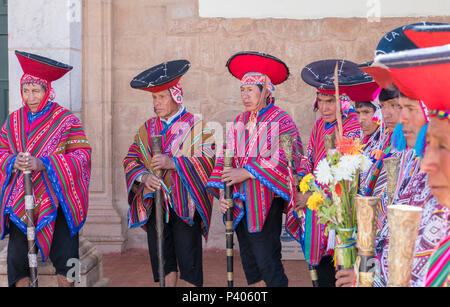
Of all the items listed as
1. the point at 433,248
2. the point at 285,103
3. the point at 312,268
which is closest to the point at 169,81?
the point at 312,268

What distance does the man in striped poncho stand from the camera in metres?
3.90

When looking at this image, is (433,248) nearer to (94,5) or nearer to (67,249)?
(67,249)

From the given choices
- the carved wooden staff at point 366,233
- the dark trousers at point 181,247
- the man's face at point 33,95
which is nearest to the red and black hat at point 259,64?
the dark trousers at point 181,247

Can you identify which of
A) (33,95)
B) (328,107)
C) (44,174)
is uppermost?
(33,95)

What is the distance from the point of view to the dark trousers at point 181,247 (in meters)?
4.21

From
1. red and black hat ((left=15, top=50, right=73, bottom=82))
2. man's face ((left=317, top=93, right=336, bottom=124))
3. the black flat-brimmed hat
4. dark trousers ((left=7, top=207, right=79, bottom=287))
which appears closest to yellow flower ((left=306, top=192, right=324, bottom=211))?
the black flat-brimmed hat

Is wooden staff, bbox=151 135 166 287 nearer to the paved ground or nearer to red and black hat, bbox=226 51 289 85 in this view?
the paved ground

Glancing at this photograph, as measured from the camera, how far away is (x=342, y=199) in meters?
2.33

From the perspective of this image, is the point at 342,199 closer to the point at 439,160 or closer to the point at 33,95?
the point at 439,160

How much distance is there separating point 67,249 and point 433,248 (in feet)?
9.66

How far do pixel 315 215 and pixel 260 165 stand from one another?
553 millimetres

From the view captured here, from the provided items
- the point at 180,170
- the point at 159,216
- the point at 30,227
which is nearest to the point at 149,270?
the point at 159,216

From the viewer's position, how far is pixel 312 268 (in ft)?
12.7

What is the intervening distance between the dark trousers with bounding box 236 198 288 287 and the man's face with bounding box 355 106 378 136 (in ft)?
3.16
